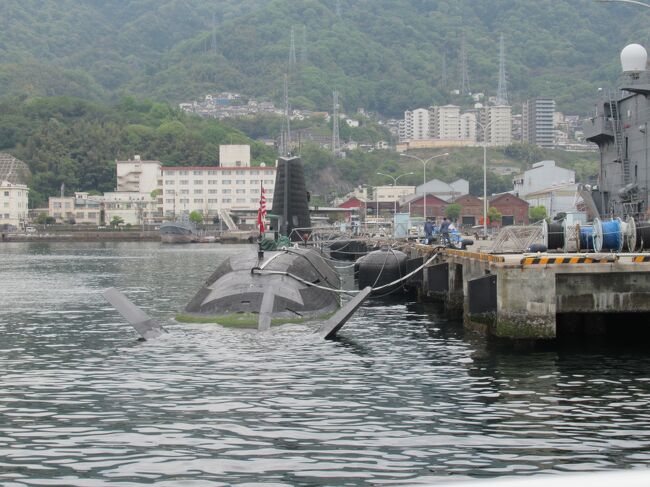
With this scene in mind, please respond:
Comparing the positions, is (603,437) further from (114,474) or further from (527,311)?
(527,311)

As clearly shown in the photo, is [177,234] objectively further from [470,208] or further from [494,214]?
[494,214]

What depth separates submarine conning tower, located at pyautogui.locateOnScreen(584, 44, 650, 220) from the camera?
59594 mm

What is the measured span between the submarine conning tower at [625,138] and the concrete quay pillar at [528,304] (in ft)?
97.5

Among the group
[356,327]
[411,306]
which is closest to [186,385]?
[356,327]

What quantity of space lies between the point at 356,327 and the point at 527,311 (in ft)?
29.1

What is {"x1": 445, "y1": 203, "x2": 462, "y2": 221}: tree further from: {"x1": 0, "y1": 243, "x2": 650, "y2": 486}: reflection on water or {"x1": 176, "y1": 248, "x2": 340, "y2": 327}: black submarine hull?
{"x1": 0, "y1": 243, "x2": 650, "y2": 486}: reflection on water

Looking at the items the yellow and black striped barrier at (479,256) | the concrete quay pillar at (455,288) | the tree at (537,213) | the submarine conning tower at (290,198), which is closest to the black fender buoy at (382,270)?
the submarine conning tower at (290,198)

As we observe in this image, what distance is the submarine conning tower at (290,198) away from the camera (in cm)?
5497

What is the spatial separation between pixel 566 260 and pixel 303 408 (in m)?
11.2

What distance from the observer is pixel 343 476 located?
14562mm

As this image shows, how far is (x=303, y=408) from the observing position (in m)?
19.5

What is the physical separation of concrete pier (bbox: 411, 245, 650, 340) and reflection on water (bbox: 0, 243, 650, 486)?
91 cm

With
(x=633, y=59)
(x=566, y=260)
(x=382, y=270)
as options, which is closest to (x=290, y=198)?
(x=382, y=270)

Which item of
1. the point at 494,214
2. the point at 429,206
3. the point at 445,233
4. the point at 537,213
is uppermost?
the point at 429,206
